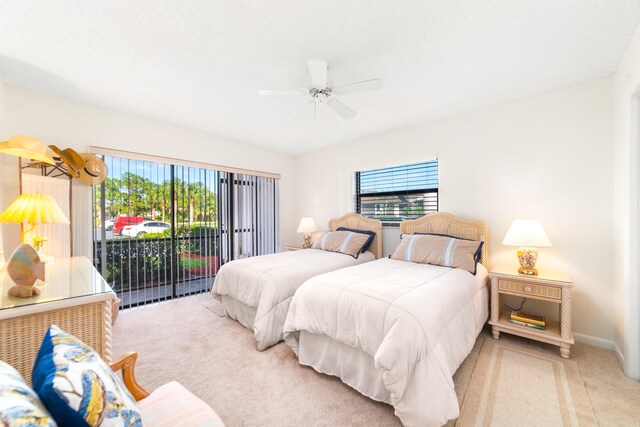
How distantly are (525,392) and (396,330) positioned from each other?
1.14m

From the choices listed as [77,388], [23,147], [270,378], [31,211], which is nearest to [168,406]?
[77,388]

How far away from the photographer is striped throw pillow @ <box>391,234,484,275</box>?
2646mm

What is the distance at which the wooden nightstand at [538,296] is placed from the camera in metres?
2.23

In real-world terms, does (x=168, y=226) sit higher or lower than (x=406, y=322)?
higher

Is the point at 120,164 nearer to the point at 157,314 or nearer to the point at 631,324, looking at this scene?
the point at 157,314

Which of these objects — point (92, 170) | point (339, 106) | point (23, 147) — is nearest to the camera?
point (23, 147)

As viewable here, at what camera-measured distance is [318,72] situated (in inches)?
77.3

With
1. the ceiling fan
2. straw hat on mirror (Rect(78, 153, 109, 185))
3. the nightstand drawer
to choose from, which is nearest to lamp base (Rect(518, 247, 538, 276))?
the nightstand drawer

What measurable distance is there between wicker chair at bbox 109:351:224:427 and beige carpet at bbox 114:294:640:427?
65 cm

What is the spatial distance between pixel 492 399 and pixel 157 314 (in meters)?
3.40

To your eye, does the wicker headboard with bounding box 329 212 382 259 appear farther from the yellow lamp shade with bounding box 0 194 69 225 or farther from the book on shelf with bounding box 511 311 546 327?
the yellow lamp shade with bounding box 0 194 69 225

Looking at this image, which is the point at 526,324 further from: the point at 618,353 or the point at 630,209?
the point at 630,209

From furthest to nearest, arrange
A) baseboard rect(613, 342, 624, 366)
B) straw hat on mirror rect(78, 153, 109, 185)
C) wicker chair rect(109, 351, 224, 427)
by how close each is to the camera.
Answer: straw hat on mirror rect(78, 153, 109, 185), baseboard rect(613, 342, 624, 366), wicker chair rect(109, 351, 224, 427)

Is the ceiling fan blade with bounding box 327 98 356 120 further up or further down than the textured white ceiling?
further down
